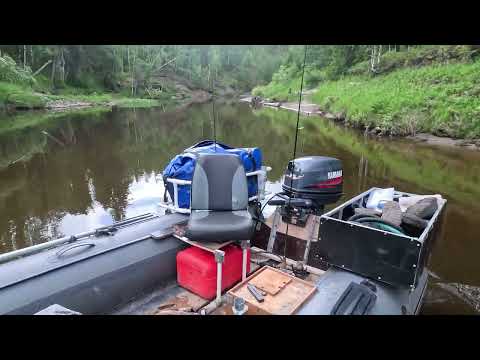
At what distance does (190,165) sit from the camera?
114 inches

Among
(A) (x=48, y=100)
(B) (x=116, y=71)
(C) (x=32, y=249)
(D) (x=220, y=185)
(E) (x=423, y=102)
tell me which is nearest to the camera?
(C) (x=32, y=249)

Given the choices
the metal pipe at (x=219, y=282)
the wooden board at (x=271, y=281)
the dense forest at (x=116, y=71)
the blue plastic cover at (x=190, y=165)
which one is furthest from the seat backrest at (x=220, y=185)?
the dense forest at (x=116, y=71)

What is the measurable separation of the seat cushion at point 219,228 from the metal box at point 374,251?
594 mm

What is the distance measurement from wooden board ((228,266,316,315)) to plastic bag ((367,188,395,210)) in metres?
1.06

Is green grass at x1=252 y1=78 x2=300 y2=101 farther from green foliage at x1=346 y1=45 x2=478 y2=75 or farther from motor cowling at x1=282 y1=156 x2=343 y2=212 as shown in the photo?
motor cowling at x1=282 y1=156 x2=343 y2=212

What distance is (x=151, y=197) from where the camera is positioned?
19.4ft

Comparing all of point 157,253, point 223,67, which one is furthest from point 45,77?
point 157,253

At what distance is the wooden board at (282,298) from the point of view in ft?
6.20

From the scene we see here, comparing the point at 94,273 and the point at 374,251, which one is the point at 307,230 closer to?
the point at 374,251

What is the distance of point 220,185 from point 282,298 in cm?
116

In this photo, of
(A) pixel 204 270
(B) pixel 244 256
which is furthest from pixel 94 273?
(B) pixel 244 256

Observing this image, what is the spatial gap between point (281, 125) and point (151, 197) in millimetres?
10787
